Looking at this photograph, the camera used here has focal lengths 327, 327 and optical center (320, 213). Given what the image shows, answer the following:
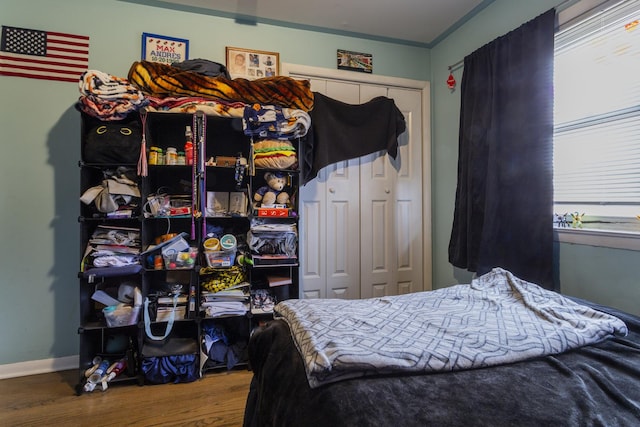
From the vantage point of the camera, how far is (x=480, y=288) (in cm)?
161

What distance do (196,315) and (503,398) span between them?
5.92ft

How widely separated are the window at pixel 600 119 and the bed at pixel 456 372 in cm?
68

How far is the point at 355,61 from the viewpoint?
8.95ft

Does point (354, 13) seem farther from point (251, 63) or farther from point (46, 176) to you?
point (46, 176)

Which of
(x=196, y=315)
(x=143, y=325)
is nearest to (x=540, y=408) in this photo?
(x=196, y=315)

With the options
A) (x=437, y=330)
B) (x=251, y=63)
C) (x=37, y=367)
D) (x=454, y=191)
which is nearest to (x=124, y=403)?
(x=37, y=367)

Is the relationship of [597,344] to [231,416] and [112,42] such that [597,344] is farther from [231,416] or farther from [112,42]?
[112,42]

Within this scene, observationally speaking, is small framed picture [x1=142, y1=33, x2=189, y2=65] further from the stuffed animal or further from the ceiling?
the stuffed animal

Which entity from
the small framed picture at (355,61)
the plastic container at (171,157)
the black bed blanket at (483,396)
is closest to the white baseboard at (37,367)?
the plastic container at (171,157)

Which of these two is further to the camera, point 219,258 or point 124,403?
point 219,258

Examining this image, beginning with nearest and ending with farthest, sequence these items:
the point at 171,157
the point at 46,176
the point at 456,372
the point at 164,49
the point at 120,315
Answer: the point at 456,372 < the point at 120,315 < the point at 171,157 < the point at 46,176 < the point at 164,49

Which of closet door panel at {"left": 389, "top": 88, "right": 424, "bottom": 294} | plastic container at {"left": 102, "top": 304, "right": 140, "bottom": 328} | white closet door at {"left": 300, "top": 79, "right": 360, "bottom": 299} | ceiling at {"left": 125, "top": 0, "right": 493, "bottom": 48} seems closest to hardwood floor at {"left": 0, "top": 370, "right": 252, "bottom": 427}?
plastic container at {"left": 102, "top": 304, "right": 140, "bottom": 328}

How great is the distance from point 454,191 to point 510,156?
707 mm

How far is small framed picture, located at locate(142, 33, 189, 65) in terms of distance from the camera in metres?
2.30
